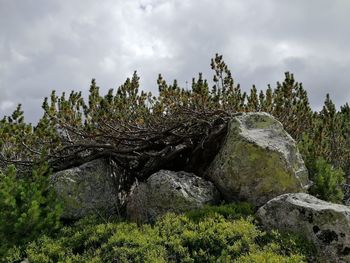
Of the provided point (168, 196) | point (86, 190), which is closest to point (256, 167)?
point (168, 196)

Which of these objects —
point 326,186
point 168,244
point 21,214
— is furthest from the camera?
point 326,186

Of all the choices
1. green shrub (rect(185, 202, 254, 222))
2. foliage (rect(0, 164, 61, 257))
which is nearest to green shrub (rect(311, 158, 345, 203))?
green shrub (rect(185, 202, 254, 222))

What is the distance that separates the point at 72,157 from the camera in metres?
14.9

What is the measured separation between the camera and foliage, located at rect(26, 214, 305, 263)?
9156 millimetres

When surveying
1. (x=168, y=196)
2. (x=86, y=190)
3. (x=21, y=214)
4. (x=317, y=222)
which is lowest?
(x=317, y=222)

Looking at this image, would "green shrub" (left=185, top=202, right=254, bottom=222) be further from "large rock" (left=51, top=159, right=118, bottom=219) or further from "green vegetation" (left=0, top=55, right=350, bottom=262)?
"large rock" (left=51, top=159, right=118, bottom=219)

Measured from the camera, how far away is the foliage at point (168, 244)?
9156 millimetres

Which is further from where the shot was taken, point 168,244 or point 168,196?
point 168,196

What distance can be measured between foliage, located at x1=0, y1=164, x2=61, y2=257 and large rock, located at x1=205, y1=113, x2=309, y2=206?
4.81 metres

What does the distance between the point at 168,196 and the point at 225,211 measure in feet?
5.51

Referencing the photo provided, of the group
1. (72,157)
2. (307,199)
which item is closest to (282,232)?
(307,199)

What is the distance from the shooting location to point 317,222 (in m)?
9.97

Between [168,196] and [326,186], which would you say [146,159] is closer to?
[168,196]

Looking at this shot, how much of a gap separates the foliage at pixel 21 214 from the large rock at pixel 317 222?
5634mm
